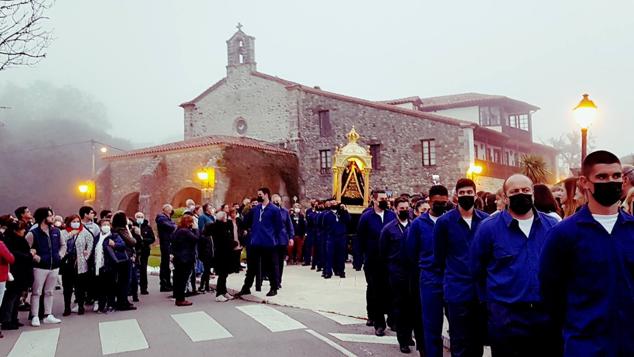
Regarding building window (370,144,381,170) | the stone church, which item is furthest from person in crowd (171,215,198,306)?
building window (370,144,381,170)

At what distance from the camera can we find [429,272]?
18.9ft

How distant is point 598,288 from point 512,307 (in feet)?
3.53

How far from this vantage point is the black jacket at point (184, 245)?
1081 centimetres

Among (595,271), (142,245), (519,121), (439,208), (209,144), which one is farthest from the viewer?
(519,121)

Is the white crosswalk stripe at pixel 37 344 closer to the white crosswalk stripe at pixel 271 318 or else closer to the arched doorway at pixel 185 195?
the white crosswalk stripe at pixel 271 318

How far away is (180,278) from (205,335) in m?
3.25

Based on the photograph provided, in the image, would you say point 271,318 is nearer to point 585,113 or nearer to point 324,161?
point 585,113

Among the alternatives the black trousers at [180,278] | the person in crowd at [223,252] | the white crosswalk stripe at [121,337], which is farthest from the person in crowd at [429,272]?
the black trousers at [180,278]

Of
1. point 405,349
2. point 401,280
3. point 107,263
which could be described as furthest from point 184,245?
point 405,349

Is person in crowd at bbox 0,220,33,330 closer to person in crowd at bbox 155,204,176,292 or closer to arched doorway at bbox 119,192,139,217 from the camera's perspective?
person in crowd at bbox 155,204,176,292

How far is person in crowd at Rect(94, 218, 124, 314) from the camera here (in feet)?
34.0

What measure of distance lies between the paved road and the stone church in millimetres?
18750

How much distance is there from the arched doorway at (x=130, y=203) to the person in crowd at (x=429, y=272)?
28.9 meters

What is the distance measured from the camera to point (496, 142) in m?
35.2
